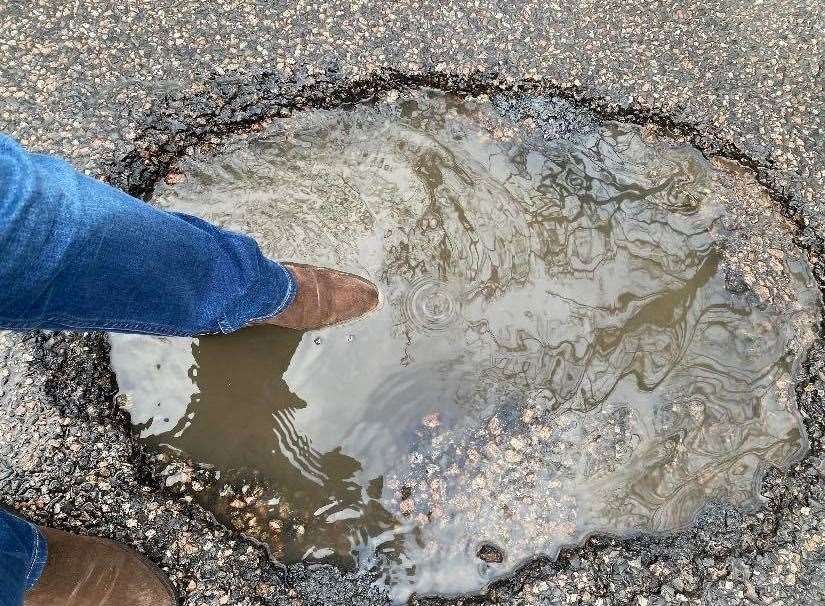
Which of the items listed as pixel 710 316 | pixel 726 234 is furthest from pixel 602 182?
pixel 710 316

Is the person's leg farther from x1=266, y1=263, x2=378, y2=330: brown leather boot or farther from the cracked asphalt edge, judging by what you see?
the cracked asphalt edge

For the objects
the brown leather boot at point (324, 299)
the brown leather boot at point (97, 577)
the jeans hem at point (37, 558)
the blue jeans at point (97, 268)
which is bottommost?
the brown leather boot at point (97, 577)

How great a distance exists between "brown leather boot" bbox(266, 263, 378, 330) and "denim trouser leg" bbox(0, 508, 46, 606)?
2.47ft

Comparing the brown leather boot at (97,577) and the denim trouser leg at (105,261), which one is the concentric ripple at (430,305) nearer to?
the denim trouser leg at (105,261)

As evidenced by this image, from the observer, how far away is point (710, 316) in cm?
176

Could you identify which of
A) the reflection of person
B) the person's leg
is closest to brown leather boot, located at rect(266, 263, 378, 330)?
the reflection of person

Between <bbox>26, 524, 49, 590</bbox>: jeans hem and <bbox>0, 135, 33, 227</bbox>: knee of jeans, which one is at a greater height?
<bbox>0, 135, 33, 227</bbox>: knee of jeans

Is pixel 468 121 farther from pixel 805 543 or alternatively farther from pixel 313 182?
pixel 805 543

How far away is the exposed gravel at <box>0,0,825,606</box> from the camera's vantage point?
5.08ft

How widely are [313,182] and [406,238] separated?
1.19 ft

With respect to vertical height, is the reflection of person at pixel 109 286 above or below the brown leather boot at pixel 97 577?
above

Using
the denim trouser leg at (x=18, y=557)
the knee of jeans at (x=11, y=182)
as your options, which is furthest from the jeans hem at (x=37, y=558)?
the knee of jeans at (x=11, y=182)

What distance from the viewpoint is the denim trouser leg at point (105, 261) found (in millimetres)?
924

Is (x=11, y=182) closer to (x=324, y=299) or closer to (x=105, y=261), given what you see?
(x=105, y=261)
